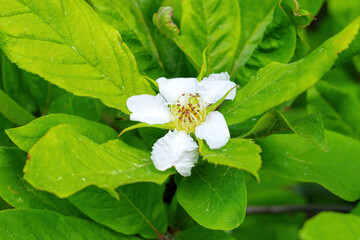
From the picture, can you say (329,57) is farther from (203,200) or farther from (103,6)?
(103,6)

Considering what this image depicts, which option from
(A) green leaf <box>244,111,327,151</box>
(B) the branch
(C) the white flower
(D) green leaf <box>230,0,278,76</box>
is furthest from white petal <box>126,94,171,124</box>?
(B) the branch

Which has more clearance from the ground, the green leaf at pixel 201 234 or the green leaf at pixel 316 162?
the green leaf at pixel 316 162

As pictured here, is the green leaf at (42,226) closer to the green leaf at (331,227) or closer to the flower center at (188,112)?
the flower center at (188,112)

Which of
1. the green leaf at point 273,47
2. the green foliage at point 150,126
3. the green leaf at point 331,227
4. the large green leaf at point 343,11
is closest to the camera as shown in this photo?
the green leaf at point 331,227

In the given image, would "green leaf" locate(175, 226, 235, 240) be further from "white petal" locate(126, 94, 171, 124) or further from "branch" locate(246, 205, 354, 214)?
"branch" locate(246, 205, 354, 214)

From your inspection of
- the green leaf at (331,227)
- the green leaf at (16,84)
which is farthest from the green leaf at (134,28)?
A: the green leaf at (331,227)
